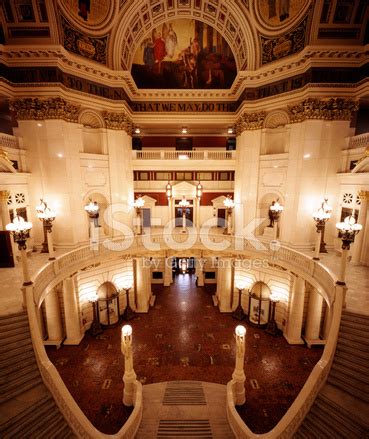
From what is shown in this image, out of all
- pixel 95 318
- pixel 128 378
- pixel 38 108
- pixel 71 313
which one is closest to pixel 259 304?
pixel 128 378

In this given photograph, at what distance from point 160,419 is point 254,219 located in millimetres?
10106

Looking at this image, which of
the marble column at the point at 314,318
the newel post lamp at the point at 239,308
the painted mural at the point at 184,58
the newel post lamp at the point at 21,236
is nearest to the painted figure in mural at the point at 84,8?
the painted mural at the point at 184,58

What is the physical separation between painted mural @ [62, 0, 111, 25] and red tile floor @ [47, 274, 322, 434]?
15838 millimetres

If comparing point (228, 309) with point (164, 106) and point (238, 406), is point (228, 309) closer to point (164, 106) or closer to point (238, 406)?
point (238, 406)

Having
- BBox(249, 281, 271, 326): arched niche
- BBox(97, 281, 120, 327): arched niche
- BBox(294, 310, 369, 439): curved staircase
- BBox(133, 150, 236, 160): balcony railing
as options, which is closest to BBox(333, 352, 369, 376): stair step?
BBox(294, 310, 369, 439): curved staircase

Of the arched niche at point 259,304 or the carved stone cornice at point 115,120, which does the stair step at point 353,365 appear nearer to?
the arched niche at point 259,304

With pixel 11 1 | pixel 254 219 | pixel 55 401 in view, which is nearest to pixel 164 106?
pixel 11 1

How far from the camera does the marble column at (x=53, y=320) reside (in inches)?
434

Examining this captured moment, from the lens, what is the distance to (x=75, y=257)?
1047 cm

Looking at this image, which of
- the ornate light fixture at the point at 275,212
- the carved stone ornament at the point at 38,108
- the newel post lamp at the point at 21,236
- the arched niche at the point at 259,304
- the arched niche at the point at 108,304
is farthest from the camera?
the arched niche at the point at 108,304

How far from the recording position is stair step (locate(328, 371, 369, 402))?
521 cm

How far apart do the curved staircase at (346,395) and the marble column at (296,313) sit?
4909 mm

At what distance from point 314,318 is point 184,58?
16.1 m

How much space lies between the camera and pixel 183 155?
15.2m
